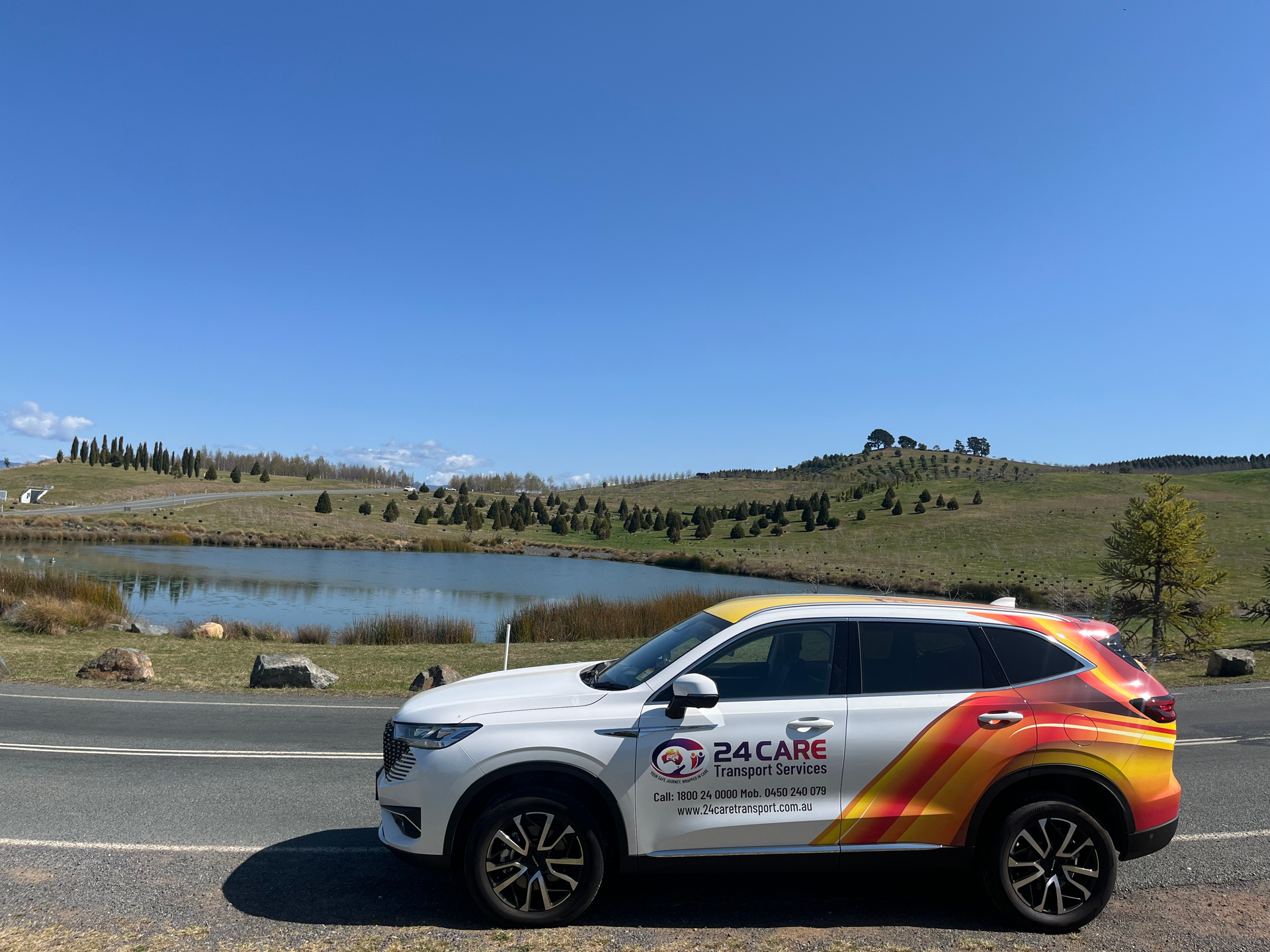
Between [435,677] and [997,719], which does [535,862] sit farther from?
[435,677]

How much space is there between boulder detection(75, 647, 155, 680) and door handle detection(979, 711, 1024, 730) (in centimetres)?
Answer: 1388

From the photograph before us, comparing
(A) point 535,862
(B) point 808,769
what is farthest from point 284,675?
(B) point 808,769

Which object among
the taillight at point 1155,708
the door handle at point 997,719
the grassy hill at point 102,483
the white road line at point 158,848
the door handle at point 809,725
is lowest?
the white road line at point 158,848

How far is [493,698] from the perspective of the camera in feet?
16.8

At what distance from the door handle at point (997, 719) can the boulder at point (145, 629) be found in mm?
21062

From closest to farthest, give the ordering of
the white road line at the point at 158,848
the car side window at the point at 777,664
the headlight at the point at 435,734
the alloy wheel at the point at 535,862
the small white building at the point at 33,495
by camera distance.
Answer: the alloy wheel at the point at 535,862 < the headlight at the point at 435,734 < the car side window at the point at 777,664 < the white road line at the point at 158,848 < the small white building at the point at 33,495

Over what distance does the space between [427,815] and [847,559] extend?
59.6 m

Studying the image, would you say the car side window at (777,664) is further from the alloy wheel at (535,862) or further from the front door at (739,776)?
the alloy wheel at (535,862)

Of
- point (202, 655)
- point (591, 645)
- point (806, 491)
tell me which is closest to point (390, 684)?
point (202, 655)

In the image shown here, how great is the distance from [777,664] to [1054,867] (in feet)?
6.79

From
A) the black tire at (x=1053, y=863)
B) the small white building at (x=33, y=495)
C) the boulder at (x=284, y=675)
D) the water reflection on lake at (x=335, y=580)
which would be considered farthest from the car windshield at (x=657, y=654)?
the small white building at (x=33, y=495)

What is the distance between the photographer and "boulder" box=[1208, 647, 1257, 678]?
16469mm

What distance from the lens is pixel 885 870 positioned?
4.97 meters

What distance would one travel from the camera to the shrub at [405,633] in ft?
75.8
